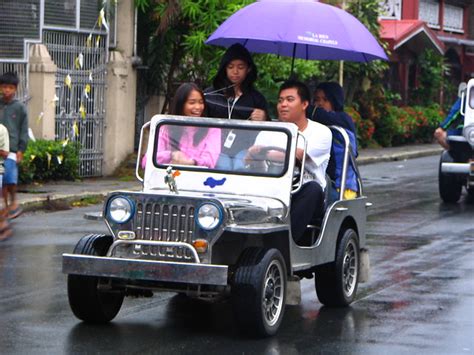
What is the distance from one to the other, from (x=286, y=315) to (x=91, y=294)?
1.66 metres

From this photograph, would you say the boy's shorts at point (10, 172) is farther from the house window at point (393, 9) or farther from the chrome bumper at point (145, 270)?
the house window at point (393, 9)

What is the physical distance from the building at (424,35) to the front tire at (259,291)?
25.5 meters

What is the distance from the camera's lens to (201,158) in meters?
8.61

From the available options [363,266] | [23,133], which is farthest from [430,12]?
[363,266]

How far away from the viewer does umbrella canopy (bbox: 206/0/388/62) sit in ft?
A: 30.9

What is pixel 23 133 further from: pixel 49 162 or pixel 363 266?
pixel 363 266

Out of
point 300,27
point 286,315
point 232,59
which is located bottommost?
point 286,315

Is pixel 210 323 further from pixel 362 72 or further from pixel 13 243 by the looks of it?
pixel 362 72

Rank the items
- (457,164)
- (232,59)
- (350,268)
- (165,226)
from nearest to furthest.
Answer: (165,226) < (232,59) < (350,268) < (457,164)

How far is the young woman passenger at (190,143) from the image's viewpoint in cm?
862

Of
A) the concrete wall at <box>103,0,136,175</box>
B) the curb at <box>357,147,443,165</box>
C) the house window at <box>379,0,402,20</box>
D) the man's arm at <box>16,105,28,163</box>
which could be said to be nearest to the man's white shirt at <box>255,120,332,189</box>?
the man's arm at <box>16,105,28,163</box>

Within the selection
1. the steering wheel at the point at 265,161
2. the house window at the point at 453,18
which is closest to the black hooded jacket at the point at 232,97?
the steering wheel at the point at 265,161

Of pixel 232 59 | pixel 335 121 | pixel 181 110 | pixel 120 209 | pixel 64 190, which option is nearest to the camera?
pixel 120 209

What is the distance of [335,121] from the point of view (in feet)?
31.6
